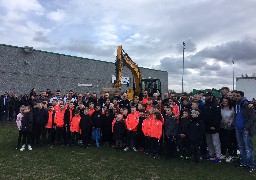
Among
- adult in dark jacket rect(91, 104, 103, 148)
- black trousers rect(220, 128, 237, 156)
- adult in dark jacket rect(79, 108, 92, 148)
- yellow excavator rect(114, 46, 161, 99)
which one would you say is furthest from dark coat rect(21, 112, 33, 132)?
yellow excavator rect(114, 46, 161, 99)

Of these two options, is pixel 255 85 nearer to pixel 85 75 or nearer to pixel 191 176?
pixel 85 75

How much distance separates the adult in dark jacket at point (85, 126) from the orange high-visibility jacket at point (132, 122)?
1577 millimetres

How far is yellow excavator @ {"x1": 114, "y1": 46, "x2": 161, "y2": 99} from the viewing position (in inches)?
732

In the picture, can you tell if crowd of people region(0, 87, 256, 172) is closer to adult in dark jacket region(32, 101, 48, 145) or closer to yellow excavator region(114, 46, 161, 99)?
adult in dark jacket region(32, 101, 48, 145)

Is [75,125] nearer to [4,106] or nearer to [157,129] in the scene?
[157,129]

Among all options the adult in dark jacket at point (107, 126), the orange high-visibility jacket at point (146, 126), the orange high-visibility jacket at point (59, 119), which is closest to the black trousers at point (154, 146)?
the orange high-visibility jacket at point (146, 126)

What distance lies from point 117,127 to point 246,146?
15.5 feet

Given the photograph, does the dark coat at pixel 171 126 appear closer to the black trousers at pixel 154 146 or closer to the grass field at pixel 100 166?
the black trousers at pixel 154 146

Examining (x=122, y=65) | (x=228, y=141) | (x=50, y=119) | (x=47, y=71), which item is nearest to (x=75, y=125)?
(x=50, y=119)

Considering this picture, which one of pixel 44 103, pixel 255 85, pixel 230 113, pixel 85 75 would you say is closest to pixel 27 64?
pixel 85 75

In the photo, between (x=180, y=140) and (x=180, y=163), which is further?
(x=180, y=140)

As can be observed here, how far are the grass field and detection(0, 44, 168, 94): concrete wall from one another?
784 inches

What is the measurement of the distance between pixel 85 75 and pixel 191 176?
106ft

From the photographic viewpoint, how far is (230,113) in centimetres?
961
